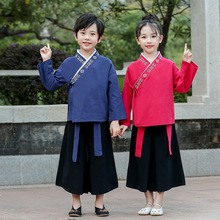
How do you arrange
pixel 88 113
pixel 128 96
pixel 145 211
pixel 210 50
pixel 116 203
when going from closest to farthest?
1. pixel 88 113
2. pixel 145 211
3. pixel 128 96
4. pixel 116 203
5. pixel 210 50

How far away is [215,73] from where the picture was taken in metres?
7.98

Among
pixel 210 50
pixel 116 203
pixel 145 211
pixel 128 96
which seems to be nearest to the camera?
pixel 145 211

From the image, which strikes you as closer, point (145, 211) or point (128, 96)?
point (145, 211)

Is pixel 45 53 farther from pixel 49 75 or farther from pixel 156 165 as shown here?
pixel 156 165

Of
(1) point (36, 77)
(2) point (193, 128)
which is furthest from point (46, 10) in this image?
(2) point (193, 128)

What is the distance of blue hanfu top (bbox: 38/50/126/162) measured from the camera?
16.6 ft

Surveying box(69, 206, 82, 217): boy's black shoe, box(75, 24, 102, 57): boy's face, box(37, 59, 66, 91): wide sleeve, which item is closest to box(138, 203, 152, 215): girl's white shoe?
box(69, 206, 82, 217): boy's black shoe

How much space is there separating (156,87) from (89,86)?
2.08 feet

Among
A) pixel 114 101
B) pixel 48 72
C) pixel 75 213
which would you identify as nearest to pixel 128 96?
pixel 114 101

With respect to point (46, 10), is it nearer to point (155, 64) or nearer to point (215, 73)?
point (215, 73)

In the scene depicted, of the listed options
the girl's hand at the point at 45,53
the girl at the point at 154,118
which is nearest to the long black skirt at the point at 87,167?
the girl at the point at 154,118

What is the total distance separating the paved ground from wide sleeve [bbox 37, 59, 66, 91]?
4.07 feet

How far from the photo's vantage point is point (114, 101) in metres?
5.13

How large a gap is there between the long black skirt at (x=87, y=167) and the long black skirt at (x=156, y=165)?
0.82ft
